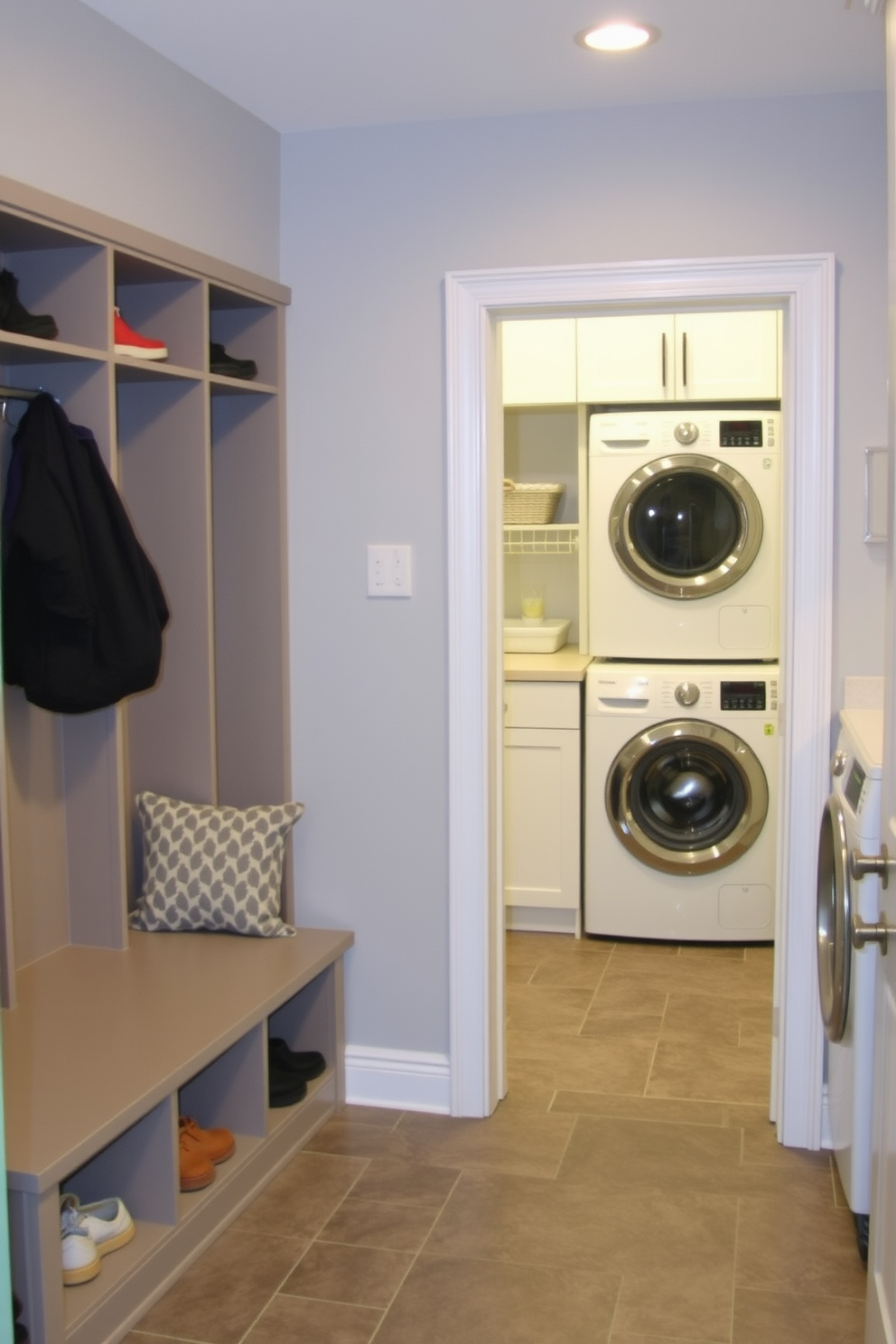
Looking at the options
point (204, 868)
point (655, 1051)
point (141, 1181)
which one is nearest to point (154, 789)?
point (204, 868)

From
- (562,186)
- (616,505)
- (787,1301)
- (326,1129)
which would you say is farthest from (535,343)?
(787,1301)

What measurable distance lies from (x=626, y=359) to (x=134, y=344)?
6.85 ft

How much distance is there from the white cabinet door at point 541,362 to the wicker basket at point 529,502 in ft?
1.18

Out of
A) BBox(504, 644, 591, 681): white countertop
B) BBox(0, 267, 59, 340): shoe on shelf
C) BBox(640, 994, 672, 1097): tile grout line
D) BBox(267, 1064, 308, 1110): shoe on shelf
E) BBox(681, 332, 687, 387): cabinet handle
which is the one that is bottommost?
BBox(640, 994, 672, 1097): tile grout line

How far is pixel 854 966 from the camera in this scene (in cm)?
235

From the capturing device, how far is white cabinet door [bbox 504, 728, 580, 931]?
14.6ft

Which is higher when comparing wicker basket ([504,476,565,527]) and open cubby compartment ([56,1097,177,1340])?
wicker basket ([504,476,565,527])

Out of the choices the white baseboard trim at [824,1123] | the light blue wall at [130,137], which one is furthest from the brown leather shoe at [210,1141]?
the light blue wall at [130,137]

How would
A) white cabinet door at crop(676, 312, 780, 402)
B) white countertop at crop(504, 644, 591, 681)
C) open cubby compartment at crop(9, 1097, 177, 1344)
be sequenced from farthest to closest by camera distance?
1. white countertop at crop(504, 644, 591, 681)
2. white cabinet door at crop(676, 312, 780, 402)
3. open cubby compartment at crop(9, 1097, 177, 1344)

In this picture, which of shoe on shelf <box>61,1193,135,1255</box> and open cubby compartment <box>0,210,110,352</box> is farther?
open cubby compartment <box>0,210,110,352</box>

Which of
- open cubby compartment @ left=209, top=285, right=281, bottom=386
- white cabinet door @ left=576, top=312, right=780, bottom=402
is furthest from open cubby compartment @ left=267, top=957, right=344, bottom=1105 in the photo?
white cabinet door @ left=576, top=312, right=780, bottom=402

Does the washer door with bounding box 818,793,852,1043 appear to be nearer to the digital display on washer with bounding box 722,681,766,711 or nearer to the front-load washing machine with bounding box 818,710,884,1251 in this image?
the front-load washing machine with bounding box 818,710,884,1251

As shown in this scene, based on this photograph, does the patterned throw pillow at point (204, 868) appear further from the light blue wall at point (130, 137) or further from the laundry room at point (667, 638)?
the laundry room at point (667, 638)

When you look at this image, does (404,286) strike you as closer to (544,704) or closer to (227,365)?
(227,365)
